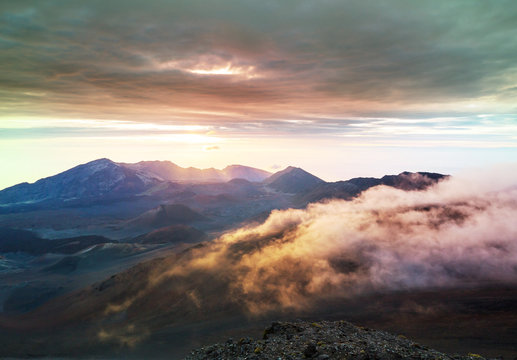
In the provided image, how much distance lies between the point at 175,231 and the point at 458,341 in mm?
156703

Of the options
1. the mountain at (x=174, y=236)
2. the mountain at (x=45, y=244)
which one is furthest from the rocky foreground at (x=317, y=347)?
the mountain at (x=45, y=244)

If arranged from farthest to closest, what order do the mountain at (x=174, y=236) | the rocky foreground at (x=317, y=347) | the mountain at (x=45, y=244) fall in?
1. the mountain at (x=45, y=244)
2. the mountain at (x=174, y=236)
3. the rocky foreground at (x=317, y=347)

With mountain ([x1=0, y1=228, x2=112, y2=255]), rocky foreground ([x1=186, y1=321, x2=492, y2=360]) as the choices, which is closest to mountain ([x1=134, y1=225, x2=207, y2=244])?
mountain ([x1=0, y1=228, x2=112, y2=255])

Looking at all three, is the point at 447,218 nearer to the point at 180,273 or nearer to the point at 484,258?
the point at 484,258

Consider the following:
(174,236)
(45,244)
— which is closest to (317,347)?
(174,236)

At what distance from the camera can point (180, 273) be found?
92.2 meters

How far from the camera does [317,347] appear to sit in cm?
2906

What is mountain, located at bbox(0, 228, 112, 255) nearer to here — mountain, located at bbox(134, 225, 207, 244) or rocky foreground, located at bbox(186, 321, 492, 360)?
mountain, located at bbox(134, 225, 207, 244)

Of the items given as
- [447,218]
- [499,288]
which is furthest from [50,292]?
[447,218]

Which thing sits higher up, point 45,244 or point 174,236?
point 174,236

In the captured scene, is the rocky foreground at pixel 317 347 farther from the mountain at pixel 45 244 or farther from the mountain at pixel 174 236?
the mountain at pixel 45 244

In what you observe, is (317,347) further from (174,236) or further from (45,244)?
(45,244)

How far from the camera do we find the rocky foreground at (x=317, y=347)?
26.9 metres

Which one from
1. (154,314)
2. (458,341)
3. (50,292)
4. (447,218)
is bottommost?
(50,292)
